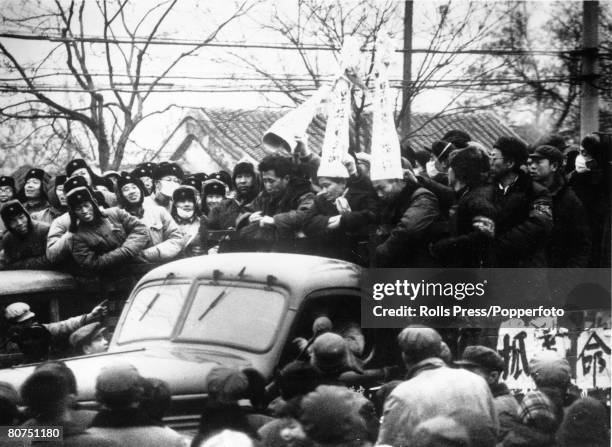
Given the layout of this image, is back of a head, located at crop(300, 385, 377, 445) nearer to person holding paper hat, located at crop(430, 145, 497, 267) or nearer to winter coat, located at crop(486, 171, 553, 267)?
person holding paper hat, located at crop(430, 145, 497, 267)

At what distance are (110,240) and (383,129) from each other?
1.54 meters

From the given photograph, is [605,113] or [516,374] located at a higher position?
[605,113]

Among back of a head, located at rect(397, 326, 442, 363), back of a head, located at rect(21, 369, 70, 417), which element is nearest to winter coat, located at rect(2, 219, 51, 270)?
back of a head, located at rect(21, 369, 70, 417)

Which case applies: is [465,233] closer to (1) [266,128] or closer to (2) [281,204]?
(2) [281,204]

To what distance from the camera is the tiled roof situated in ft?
14.9

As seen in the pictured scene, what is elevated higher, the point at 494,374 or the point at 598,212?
the point at 598,212

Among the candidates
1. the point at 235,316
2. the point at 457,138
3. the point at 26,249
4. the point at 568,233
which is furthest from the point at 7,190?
the point at 568,233

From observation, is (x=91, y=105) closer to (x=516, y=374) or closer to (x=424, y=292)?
(x=424, y=292)

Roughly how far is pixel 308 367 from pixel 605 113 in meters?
2.49

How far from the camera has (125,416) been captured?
12.0ft

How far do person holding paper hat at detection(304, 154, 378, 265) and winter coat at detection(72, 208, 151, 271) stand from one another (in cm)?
95

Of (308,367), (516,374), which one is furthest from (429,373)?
(516,374)

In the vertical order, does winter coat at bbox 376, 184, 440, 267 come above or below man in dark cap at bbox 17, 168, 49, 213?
below

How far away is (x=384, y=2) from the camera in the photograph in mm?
4734
